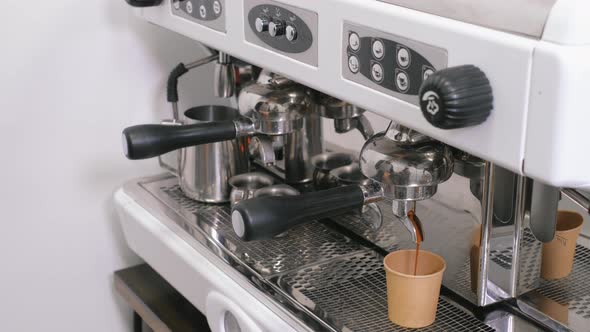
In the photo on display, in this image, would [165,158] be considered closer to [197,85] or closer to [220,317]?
[197,85]

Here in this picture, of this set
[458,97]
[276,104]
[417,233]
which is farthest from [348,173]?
[458,97]

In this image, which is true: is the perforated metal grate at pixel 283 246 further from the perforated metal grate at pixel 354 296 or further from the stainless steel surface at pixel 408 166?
the stainless steel surface at pixel 408 166

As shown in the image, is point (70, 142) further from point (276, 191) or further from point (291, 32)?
point (291, 32)

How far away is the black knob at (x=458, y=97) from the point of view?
0.55 metres

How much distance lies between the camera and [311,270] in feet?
3.04

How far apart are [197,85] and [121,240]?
0.28 meters

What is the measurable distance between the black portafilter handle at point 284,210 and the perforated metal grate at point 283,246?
166 millimetres

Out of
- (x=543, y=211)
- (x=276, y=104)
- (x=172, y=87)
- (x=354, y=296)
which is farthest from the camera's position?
(x=172, y=87)

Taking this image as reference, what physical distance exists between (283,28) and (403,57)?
194 millimetres

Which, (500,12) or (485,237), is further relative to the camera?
(485,237)

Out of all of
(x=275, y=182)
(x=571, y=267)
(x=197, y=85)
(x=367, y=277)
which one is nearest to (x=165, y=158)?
(x=197, y=85)

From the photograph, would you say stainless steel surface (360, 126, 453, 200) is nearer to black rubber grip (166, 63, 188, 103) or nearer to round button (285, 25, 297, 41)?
round button (285, 25, 297, 41)

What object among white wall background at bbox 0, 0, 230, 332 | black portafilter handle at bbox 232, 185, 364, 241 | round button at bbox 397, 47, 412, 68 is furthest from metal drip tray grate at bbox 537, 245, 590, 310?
white wall background at bbox 0, 0, 230, 332

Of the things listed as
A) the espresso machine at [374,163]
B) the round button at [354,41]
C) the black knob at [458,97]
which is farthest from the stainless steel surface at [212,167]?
the black knob at [458,97]
